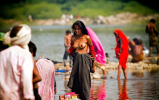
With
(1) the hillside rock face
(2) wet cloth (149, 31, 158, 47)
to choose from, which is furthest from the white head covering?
(1) the hillside rock face

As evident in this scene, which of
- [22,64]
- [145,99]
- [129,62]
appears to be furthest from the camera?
[129,62]

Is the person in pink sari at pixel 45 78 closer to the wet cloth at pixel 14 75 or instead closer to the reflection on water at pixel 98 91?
the wet cloth at pixel 14 75

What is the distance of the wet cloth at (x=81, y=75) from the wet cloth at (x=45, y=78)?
1.12 m

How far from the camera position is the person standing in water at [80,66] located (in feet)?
22.5

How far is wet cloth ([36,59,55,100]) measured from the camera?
18.7 ft

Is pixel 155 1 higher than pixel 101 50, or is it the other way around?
pixel 155 1

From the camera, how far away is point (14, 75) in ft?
13.2

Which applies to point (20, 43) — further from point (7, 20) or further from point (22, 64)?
point (7, 20)

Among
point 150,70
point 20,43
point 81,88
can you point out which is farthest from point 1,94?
point 150,70

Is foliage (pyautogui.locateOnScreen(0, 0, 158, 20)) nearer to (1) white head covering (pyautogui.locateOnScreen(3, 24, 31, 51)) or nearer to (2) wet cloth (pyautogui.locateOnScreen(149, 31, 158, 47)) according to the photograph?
(2) wet cloth (pyautogui.locateOnScreen(149, 31, 158, 47))

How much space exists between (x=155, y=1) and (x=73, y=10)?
14.8 m

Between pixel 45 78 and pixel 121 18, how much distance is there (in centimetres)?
6164

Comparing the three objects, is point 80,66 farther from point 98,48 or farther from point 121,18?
point 121,18

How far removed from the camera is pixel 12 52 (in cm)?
405
